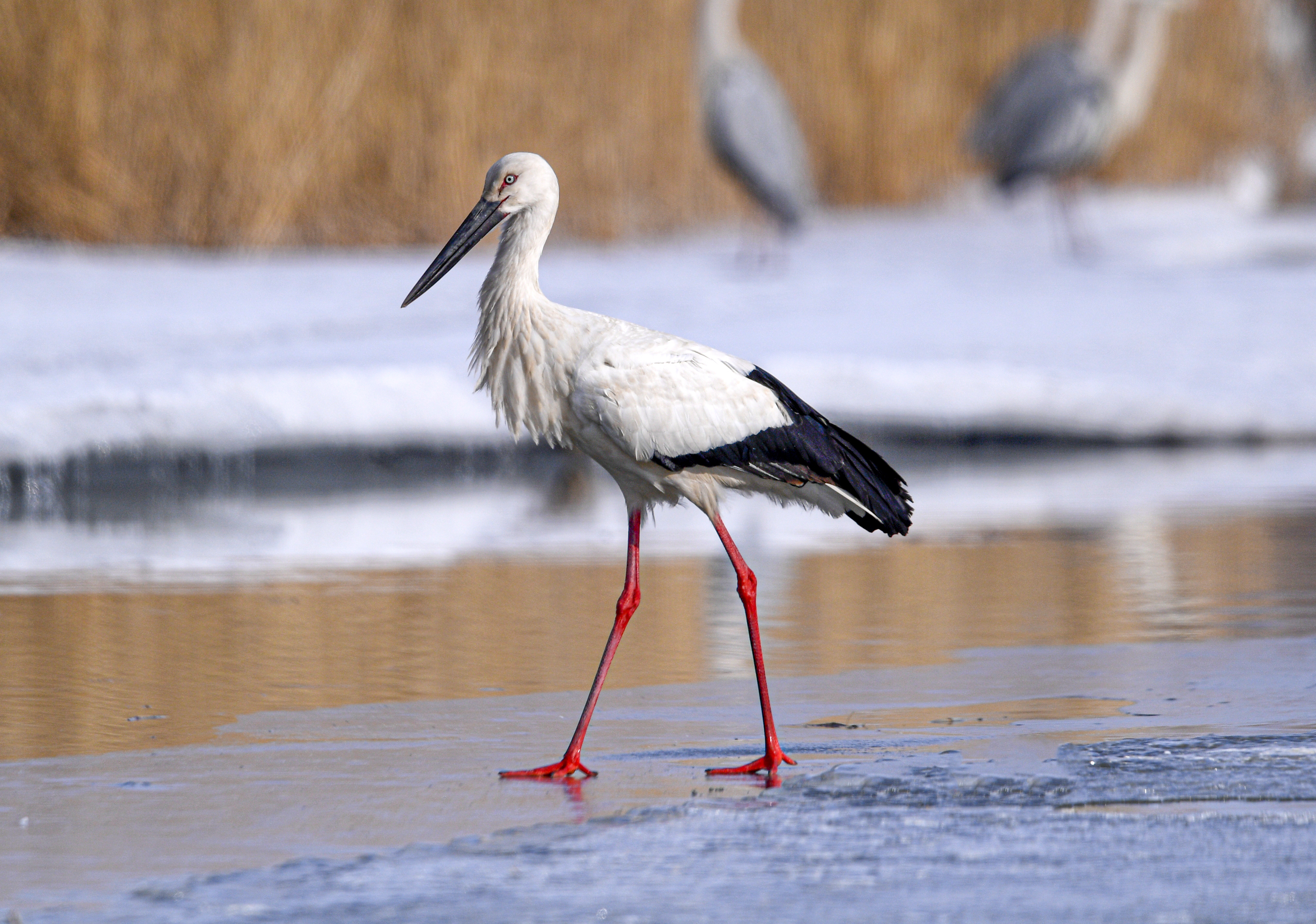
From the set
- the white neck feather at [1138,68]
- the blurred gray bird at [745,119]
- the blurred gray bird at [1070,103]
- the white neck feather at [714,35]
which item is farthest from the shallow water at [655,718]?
the white neck feather at [1138,68]

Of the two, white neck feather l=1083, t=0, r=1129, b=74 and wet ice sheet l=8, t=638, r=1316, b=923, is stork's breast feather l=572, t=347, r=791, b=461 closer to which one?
wet ice sheet l=8, t=638, r=1316, b=923

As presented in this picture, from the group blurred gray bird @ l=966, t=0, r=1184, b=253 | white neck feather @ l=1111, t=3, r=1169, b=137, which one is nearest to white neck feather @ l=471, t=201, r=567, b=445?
blurred gray bird @ l=966, t=0, r=1184, b=253

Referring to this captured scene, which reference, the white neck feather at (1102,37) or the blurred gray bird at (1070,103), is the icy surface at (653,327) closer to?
the blurred gray bird at (1070,103)

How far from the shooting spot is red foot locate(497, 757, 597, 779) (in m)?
3.89

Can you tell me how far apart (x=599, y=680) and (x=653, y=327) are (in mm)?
6953

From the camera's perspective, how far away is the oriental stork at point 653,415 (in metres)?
4.49

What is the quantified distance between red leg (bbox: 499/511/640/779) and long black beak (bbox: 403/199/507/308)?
721 mm

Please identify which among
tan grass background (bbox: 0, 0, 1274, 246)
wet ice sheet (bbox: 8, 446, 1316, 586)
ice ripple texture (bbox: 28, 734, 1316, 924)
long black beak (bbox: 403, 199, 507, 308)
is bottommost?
ice ripple texture (bbox: 28, 734, 1316, 924)

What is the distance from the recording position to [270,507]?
8234mm

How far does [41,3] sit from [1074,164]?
7673 millimetres

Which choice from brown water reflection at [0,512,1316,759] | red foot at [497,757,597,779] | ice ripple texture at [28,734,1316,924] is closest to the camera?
ice ripple texture at [28,734,1316,924]

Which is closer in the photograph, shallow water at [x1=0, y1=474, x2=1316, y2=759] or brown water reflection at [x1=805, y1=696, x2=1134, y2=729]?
brown water reflection at [x1=805, y1=696, x2=1134, y2=729]

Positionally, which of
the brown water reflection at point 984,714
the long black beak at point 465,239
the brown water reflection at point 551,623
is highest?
the long black beak at point 465,239

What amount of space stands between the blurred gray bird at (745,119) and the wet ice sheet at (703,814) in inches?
405
